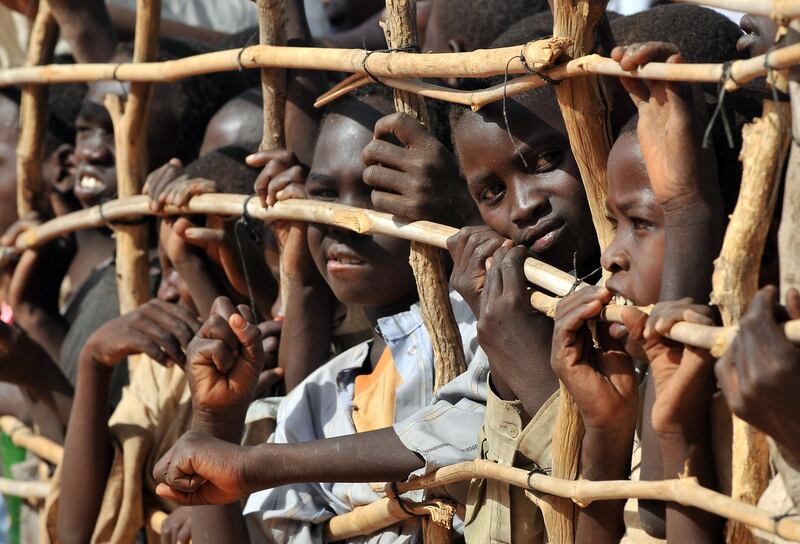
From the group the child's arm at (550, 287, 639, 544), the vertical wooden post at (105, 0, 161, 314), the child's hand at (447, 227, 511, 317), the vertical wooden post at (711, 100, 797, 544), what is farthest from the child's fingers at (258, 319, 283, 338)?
the vertical wooden post at (711, 100, 797, 544)

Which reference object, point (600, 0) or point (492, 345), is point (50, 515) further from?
point (600, 0)

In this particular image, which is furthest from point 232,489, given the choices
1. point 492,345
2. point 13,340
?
point 13,340

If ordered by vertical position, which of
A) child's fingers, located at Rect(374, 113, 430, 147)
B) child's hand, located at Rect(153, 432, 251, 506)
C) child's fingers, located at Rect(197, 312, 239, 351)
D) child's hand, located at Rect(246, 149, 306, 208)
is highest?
child's fingers, located at Rect(374, 113, 430, 147)

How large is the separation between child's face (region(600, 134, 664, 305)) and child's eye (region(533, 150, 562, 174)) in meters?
0.37

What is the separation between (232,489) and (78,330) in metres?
1.71

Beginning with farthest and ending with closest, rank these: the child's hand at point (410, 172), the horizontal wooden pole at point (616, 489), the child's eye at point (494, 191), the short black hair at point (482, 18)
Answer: the short black hair at point (482, 18)
the child's hand at point (410, 172)
the child's eye at point (494, 191)
the horizontal wooden pole at point (616, 489)

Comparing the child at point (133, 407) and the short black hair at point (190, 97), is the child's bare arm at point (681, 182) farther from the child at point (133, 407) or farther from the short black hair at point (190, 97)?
the short black hair at point (190, 97)

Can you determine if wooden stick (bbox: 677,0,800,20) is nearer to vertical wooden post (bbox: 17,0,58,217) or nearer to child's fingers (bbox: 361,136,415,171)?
child's fingers (bbox: 361,136,415,171)

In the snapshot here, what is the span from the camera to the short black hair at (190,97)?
13.4 ft

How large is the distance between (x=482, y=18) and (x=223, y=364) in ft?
6.67

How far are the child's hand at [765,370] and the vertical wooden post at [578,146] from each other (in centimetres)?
49

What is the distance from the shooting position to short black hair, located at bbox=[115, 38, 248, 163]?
409 cm

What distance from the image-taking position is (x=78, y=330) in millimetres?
3859

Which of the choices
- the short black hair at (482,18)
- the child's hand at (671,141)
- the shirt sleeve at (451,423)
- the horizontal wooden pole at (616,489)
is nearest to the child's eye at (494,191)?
the shirt sleeve at (451,423)
